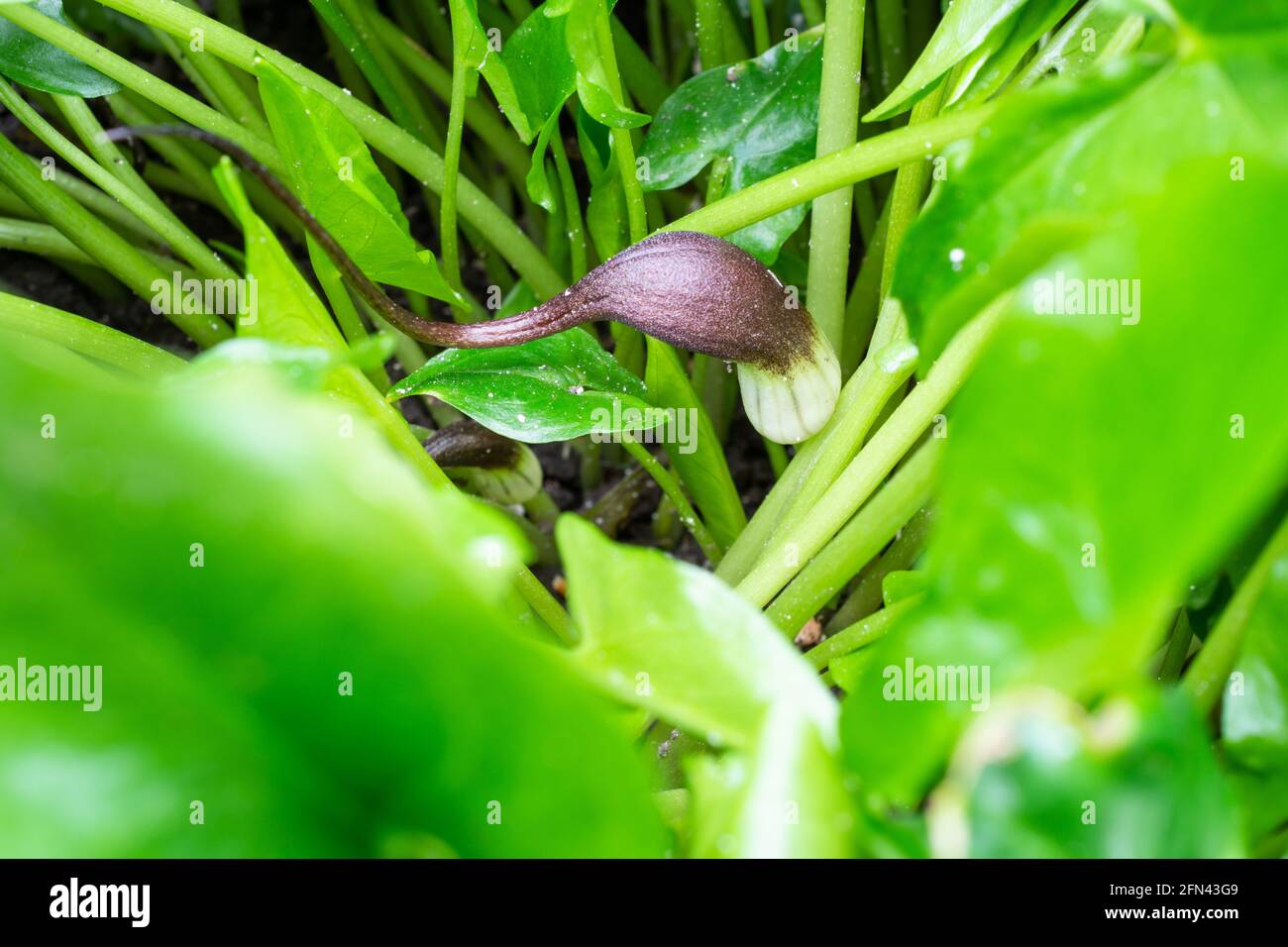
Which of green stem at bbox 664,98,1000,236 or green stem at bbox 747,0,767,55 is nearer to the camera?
green stem at bbox 664,98,1000,236

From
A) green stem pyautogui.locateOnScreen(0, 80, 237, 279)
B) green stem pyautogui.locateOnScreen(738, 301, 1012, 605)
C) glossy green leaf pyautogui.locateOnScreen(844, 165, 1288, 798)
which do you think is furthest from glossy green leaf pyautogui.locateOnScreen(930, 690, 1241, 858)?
green stem pyautogui.locateOnScreen(0, 80, 237, 279)

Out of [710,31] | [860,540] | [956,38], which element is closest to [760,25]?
[710,31]

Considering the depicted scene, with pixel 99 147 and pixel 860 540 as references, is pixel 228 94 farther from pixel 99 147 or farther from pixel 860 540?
pixel 860 540

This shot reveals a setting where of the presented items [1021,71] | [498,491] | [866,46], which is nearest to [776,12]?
[866,46]

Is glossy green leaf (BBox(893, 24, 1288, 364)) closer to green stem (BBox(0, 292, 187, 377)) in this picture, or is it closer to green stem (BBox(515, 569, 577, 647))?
green stem (BBox(515, 569, 577, 647))

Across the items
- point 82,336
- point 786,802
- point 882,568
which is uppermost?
point 82,336
